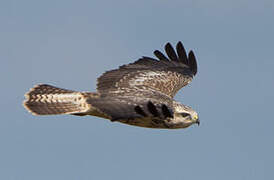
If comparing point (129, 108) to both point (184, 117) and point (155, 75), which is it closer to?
point (184, 117)

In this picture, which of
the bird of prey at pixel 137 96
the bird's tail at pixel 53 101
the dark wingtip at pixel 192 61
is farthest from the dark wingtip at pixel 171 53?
the bird's tail at pixel 53 101

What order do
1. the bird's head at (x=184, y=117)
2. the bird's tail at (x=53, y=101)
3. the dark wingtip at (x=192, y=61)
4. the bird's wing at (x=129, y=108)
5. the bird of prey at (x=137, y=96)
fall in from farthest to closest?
the dark wingtip at (x=192, y=61), the bird's tail at (x=53, y=101), the bird's head at (x=184, y=117), the bird of prey at (x=137, y=96), the bird's wing at (x=129, y=108)

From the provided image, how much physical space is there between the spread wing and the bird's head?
52.9 inches

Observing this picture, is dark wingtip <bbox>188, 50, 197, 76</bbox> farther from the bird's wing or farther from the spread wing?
the bird's wing

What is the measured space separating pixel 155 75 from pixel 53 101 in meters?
3.13

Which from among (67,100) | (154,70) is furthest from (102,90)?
(154,70)

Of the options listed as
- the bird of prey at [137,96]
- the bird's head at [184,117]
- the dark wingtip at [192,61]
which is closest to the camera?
the bird of prey at [137,96]

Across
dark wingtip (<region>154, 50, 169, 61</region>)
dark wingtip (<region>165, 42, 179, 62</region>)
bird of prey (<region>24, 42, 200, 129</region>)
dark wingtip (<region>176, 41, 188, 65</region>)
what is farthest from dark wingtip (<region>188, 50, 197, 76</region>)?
dark wingtip (<region>154, 50, 169, 61</region>)

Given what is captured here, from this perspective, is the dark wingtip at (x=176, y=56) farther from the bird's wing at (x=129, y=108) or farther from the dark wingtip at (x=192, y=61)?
the bird's wing at (x=129, y=108)

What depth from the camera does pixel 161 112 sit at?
13695 millimetres

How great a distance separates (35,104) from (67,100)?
64cm

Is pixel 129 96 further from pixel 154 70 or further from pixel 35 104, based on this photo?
pixel 154 70

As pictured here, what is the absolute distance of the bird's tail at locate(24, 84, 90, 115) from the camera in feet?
50.6

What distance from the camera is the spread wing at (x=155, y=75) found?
17.1m
